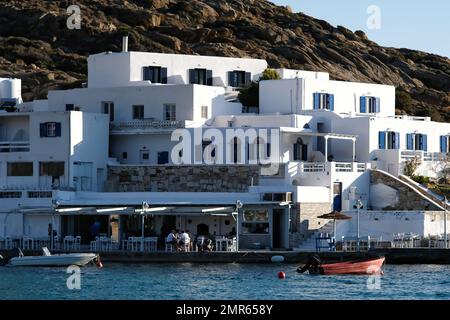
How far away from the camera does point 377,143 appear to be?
73500mm

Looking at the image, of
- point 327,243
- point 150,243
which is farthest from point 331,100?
point 150,243

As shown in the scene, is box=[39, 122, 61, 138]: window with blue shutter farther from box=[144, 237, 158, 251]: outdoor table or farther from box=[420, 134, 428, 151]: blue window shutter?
box=[420, 134, 428, 151]: blue window shutter

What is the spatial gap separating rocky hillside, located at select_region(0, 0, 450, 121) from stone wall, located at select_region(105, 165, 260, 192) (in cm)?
Answer: 3666

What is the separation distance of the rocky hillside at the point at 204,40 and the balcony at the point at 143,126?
112 ft

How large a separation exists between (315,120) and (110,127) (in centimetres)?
1127

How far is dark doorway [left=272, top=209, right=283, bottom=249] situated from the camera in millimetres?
64550

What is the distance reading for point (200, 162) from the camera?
227 ft

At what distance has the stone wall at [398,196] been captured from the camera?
68.0 metres

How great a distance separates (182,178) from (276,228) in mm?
6734

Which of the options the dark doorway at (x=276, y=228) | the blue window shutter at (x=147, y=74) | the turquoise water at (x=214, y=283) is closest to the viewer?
the turquoise water at (x=214, y=283)

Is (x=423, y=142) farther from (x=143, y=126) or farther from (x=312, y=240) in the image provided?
(x=143, y=126)

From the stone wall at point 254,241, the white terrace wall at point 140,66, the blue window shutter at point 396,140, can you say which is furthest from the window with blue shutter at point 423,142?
the stone wall at point 254,241

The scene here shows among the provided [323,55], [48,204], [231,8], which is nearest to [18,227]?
[48,204]

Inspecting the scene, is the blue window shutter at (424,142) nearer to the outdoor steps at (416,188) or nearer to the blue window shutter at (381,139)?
the blue window shutter at (381,139)
